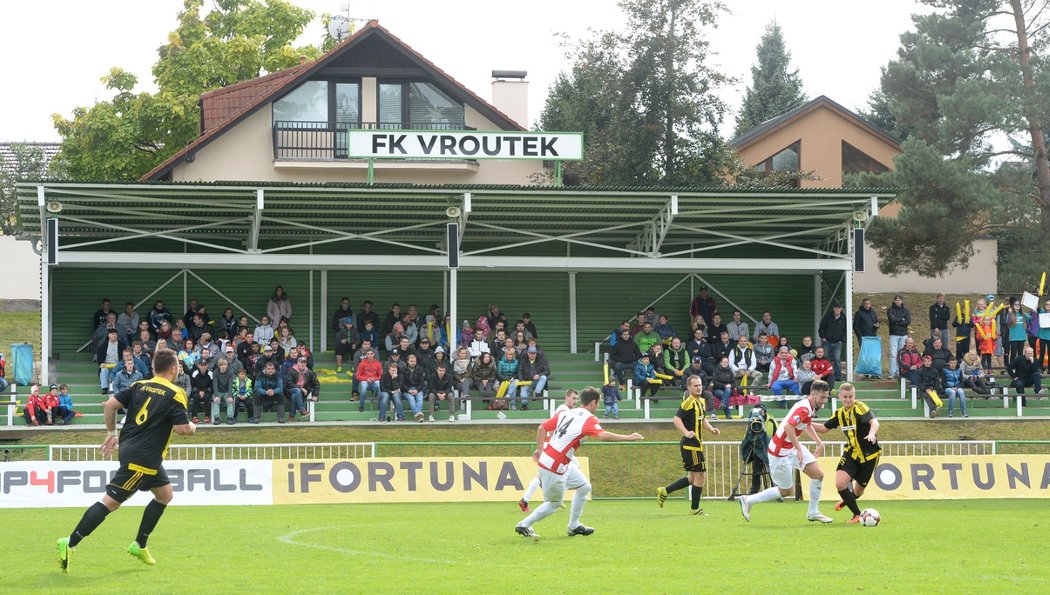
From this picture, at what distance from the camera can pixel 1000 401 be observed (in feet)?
93.6

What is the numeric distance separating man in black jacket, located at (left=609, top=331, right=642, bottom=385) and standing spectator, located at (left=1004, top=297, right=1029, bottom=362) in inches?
329

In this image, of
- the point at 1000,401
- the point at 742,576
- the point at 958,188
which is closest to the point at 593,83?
the point at 958,188

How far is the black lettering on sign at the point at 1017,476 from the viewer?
2150 centimetres

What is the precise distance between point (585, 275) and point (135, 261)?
11213 millimetres

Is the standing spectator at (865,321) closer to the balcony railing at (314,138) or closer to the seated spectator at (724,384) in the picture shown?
the seated spectator at (724,384)

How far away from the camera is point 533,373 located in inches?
1083

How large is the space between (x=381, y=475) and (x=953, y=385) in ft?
45.0

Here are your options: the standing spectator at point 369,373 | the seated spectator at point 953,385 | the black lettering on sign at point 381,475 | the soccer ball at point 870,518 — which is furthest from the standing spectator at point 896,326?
the soccer ball at point 870,518

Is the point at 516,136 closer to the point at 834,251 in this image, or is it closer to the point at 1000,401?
the point at 834,251

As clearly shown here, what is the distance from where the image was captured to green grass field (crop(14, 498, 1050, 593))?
961 centimetres

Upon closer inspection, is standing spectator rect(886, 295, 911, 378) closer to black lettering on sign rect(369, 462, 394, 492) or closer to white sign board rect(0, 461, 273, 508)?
black lettering on sign rect(369, 462, 394, 492)

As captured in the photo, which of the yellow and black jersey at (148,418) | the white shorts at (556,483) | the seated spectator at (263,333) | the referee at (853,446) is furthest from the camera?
the seated spectator at (263,333)

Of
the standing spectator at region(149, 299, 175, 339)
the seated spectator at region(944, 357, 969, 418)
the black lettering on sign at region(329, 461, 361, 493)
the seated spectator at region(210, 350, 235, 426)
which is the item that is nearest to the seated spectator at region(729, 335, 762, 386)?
the seated spectator at region(944, 357, 969, 418)

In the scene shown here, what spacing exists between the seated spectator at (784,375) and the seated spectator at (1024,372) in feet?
16.4
